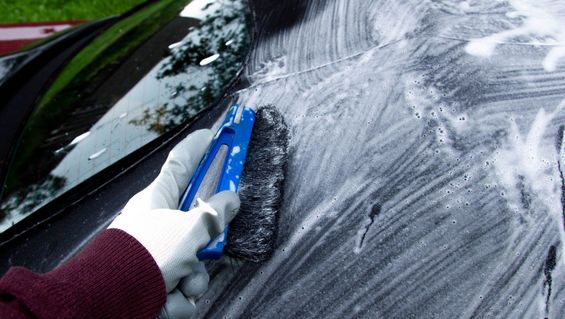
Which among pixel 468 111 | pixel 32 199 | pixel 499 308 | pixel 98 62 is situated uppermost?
pixel 98 62

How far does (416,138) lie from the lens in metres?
1.24

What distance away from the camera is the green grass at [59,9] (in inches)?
151

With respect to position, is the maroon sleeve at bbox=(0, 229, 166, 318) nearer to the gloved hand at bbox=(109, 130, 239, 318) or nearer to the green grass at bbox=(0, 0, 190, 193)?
the gloved hand at bbox=(109, 130, 239, 318)

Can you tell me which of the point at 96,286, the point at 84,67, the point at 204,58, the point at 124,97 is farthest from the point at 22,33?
the point at 96,286

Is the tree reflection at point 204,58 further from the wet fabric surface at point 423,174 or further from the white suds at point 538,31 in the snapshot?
the white suds at point 538,31

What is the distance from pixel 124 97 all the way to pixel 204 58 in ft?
0.89

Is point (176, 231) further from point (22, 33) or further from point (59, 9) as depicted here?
point (59, 9)

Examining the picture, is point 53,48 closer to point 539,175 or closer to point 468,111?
point 468,111

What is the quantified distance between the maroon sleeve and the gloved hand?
0.22ft

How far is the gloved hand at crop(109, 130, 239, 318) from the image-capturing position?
3.79ft

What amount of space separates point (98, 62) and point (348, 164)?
104 centimetres

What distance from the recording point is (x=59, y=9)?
12.8 ft

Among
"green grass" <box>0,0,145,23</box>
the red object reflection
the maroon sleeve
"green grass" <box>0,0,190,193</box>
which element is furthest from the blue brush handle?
"green grass" <box>0,0,145,23</box>

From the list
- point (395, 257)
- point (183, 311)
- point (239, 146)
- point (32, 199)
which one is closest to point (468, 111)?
point (395, 257)
